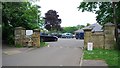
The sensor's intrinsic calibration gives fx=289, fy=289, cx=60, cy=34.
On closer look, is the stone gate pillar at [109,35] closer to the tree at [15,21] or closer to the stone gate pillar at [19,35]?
the stone gate pillar at [19,35]

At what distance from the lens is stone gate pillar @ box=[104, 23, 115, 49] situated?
84.1ft

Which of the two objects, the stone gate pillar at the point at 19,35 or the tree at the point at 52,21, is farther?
the tree at the point at 52,21

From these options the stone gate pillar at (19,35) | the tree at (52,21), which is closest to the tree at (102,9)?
the stone gate pillar at (19,35)

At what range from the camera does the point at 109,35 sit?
25891 millimetres

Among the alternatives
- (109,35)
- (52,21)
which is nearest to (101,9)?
(109,35)

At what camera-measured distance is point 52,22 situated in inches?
3410

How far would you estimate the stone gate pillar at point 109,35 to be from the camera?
25.6 meters

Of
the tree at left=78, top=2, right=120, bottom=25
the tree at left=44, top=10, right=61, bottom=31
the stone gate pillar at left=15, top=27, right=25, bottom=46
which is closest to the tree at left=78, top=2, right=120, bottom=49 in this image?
the tree at left=78, top=2, right=120, bottom=25

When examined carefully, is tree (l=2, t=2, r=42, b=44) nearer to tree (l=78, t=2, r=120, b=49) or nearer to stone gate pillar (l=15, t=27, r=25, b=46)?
stone gate pillar (l=15, t=27, r=25, b=46)

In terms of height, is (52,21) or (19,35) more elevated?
(52,21)

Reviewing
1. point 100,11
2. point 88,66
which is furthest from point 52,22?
point 88,66

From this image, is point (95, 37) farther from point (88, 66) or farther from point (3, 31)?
point (88, 66)

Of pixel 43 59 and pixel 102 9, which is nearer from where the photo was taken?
pixel 43 59

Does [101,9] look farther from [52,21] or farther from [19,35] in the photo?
[52,21]
